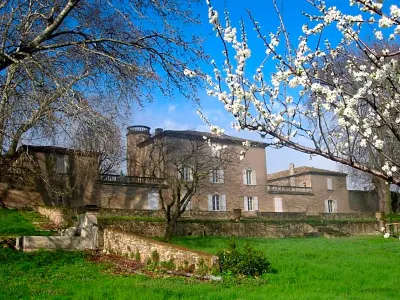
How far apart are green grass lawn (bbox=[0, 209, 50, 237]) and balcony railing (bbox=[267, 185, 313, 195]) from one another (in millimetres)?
26061

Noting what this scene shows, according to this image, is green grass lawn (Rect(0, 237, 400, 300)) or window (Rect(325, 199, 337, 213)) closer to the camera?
green grass lawn (Rect(0, 237, 400, 300))

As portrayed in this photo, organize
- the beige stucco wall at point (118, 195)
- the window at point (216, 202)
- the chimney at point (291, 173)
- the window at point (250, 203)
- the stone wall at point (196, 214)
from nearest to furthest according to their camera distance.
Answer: the stone wall at point (196, 214) < the beige stucco wall at point (118, 195) < the window at point (216, 202) < the window at point (250, 203) < the chimney at point (291, 173)

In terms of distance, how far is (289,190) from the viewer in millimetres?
47844

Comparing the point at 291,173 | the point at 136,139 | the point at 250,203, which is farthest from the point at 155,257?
the point at 291,173

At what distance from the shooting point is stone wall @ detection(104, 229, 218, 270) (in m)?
12.8

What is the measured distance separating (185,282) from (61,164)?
24.9 metres

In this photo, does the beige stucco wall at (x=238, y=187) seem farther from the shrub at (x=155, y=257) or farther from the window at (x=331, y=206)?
the shrub at (x=155, y=257)

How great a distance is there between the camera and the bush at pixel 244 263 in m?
12.2

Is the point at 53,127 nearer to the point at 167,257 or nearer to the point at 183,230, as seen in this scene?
the point at 167,257

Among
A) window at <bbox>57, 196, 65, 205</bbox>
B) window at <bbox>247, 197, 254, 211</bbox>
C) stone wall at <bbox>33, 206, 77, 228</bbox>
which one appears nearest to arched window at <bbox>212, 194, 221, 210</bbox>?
window at <bbox>247, 197, 254, 211</bbox>

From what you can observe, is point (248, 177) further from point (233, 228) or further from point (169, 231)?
point (169, 231)

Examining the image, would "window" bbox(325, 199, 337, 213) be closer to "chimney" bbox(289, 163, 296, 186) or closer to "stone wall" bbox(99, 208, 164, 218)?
"chimney" bbox(289, 163, 296, 186)

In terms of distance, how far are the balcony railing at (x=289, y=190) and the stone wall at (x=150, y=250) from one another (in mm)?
31198

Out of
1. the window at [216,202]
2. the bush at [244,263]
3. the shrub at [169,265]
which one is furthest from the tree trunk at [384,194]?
the shrub at [169,265]
